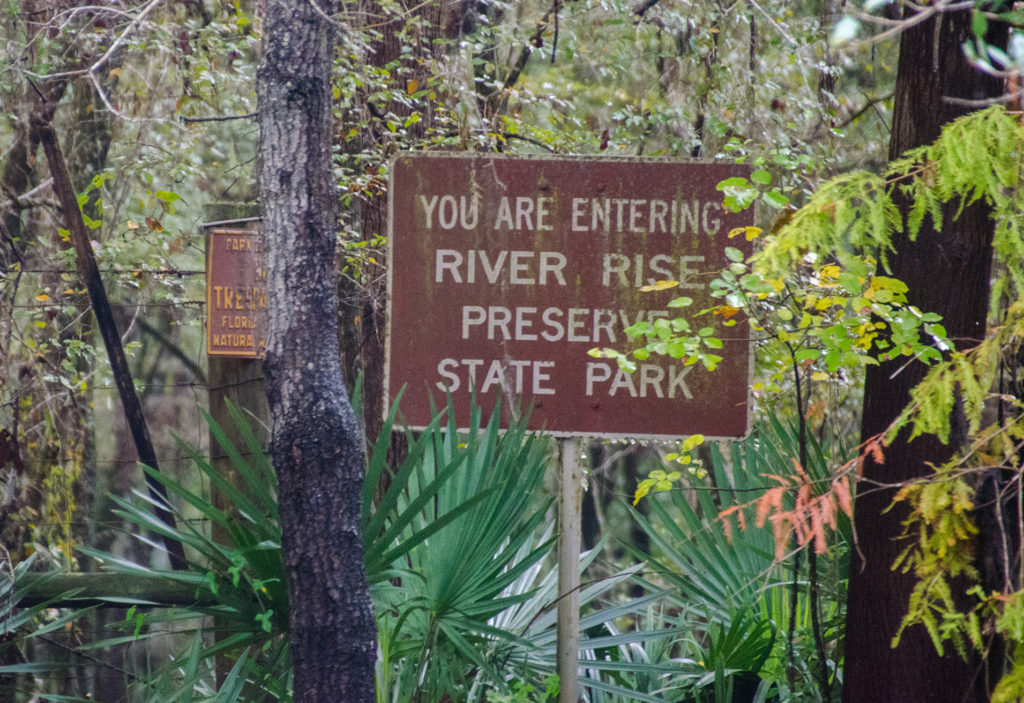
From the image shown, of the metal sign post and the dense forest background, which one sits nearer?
the dense forest background

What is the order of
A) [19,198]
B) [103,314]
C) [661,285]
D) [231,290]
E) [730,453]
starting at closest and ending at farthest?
[661,285]
[730,453]
[231,290]
[103,314]
[19,198]

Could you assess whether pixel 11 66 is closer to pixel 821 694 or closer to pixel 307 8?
pixel 307 8

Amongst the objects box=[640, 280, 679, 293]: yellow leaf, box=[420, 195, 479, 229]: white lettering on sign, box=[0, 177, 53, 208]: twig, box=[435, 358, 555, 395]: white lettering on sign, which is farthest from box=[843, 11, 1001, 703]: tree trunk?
box=[0, 177, 53, 208]: twig

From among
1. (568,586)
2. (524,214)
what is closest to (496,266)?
(524,214)

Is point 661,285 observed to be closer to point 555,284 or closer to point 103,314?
point 555,284

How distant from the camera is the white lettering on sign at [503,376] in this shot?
3.75 meters

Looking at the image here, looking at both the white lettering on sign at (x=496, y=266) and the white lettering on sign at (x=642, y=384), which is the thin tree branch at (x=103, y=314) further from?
the white lettering on sign at (x=642, y=384)

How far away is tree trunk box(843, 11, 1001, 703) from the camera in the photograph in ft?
11.6

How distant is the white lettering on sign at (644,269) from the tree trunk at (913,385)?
0.70 metres

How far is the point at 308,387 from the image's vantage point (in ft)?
10.6

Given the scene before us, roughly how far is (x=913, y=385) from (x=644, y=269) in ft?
3.16

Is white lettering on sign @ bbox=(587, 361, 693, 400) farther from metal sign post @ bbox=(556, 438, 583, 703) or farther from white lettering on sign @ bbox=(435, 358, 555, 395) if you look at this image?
metal sign post @ bbox=(556, 438, 583, 703)

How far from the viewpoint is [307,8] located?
11.0 feet

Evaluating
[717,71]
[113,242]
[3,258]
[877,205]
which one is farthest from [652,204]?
[3,258]
